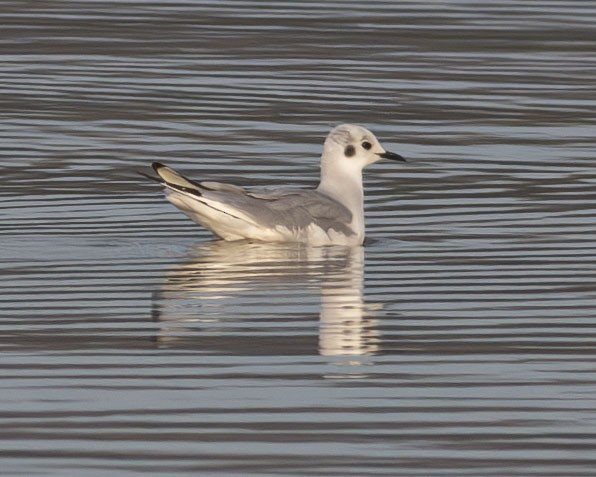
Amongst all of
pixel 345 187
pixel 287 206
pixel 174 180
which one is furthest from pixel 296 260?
pixel 345 187

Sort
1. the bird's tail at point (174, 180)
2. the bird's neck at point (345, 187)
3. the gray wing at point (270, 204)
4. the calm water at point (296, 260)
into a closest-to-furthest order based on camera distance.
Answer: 1. the calm water at point (296, 260)
2. the bird's tail at point (174, 180)
3. the gray wing at point (270, 204)
4. the bird's neck at point (345, 187)

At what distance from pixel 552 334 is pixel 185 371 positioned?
1.82m

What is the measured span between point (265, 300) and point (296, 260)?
1.71 metres

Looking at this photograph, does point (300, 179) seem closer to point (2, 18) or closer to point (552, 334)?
point (552, 334)

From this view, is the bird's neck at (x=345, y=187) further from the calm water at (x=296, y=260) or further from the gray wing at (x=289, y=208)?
the calm water at (x=296, y=260)

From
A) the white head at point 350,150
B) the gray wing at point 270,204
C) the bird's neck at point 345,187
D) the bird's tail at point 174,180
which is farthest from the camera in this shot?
the white head at point 350,150

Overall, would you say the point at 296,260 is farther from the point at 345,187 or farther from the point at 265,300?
the point at 265,300

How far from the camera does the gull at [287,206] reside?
41.0ft

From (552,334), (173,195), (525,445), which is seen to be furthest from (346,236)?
(525,445)

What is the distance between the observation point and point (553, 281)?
443 inches

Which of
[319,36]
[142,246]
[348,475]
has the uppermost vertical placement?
[319,36]

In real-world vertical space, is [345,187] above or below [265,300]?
above

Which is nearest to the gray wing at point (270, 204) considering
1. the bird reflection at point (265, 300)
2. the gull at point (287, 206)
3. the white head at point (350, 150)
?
the gull at point (287, 206)

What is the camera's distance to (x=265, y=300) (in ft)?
35.0
